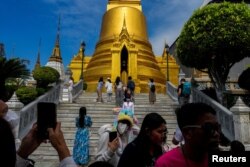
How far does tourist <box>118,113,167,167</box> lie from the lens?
2.51 m

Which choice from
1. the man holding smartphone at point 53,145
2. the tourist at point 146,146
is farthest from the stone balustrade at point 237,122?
the man holding smartphone at point 53,145

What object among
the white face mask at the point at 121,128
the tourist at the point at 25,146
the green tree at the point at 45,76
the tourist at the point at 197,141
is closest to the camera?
the tourist at the point at 25,146

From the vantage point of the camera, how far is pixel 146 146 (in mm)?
2701

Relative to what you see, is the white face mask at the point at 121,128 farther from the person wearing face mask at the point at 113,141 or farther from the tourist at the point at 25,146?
the tourist at the point at 25,146

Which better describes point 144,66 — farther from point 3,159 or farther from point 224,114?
point 3,159

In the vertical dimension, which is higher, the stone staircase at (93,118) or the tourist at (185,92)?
the tourist at (185,92)

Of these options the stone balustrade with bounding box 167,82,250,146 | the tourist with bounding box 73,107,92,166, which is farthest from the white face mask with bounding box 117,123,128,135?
the stone balustrade with bounding box 167,82,250,146

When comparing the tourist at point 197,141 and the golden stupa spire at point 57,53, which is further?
the golden stupa spire at point 57,53

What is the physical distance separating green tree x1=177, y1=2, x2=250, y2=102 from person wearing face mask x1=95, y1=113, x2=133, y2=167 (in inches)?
341

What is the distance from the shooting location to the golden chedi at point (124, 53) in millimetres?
22020

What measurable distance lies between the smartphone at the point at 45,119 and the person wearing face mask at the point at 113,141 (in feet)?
4.81

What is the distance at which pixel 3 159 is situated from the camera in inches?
56.8

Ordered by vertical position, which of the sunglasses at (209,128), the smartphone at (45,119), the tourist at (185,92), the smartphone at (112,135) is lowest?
the smartphone at (112,135)

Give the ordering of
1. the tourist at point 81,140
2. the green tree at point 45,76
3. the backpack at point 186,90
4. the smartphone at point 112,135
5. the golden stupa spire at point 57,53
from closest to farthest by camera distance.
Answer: the smartphone at point 112,135
the tourist at point 81,140
the backpack at point 186,90
the green tree at point 45,76
the golden stupa spire at point 57,53
